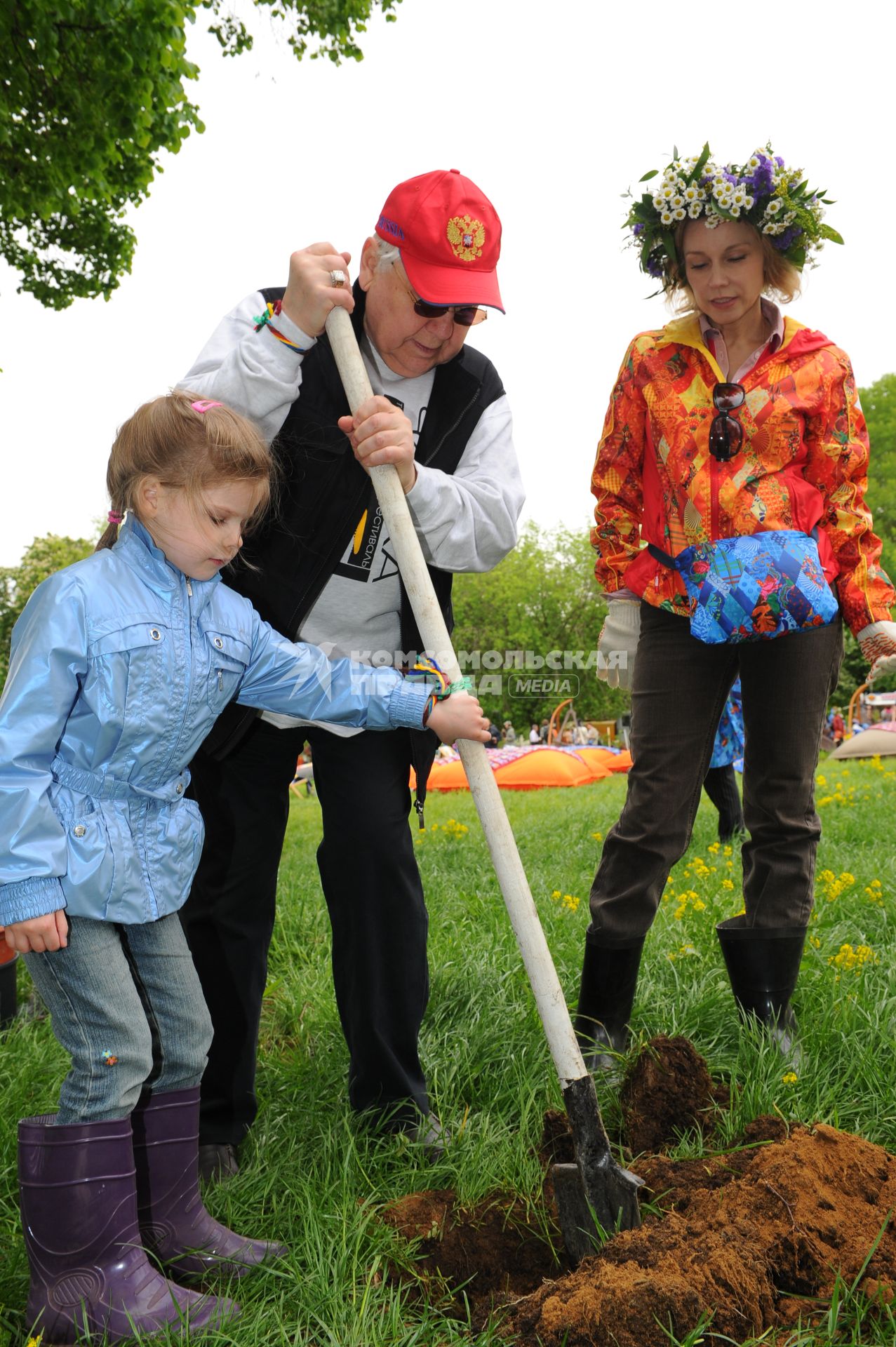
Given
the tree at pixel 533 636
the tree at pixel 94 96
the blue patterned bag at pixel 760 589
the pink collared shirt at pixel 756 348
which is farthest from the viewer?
the tree at pixel 533 636

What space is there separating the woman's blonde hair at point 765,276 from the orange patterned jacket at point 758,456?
0.08 meters

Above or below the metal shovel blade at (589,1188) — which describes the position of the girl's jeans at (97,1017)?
above

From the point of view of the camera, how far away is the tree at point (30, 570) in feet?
123

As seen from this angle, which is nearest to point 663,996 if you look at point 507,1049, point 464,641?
point 507,1049

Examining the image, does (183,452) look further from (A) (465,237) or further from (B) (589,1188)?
(B) (589,1188)

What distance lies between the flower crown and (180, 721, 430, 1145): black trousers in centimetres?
165

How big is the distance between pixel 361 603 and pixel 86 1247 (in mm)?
1494

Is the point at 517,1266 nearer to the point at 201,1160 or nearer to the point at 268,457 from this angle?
the point at 201,1160

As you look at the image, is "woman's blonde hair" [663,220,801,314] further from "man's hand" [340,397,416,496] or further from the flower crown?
"man's hand" [340,397,416,496]

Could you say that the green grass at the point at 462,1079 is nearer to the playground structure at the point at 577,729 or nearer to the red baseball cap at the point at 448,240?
the red baseball cap at the point at 448,240

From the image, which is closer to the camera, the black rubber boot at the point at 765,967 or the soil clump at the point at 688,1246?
the soil clump at the point at 688,1246

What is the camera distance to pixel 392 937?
2594mm

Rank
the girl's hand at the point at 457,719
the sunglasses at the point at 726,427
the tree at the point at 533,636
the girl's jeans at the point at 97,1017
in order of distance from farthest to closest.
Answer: the tree at the point at 533,636 → the sunglasses at the point at 726,427 → the girl's hand at the point at 457,719 → the girl's jeans at the point at 97,1017

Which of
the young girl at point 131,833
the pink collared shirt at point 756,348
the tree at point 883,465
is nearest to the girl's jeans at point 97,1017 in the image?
the young girl at point 131,833
